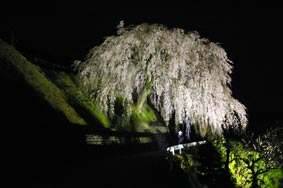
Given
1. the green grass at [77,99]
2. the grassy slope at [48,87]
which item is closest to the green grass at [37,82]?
the grassy slope at [48,87]

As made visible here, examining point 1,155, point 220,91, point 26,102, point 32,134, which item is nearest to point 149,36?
point 220,91

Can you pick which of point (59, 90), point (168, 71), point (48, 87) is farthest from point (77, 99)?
point (168, 71)

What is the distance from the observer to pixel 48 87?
20844 mm

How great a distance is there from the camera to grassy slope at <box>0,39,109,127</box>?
18484 millimetres

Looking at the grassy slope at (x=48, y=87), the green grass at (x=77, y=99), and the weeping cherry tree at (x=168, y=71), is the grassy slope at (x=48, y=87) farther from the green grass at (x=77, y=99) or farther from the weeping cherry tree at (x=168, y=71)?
the weeping cherry tree at (x=168, y=71)

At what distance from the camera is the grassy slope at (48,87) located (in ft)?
60.6

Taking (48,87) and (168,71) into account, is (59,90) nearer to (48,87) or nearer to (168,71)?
(48,87)

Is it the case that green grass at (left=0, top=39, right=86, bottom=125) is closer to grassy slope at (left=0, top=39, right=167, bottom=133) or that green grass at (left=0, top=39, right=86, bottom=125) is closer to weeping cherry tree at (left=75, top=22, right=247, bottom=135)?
grassy slope at (left=0, top=39, right=167, bottom=133)

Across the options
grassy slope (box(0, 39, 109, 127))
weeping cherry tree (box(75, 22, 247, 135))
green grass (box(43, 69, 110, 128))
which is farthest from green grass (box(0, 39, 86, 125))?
weeping cherry tree (box(75, 22, 247, 135))

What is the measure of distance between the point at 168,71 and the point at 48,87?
7.77 meters

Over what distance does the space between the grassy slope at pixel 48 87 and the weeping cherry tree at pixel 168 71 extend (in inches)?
41.9

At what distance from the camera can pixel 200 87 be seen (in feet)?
70.6

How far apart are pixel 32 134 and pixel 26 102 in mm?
5804

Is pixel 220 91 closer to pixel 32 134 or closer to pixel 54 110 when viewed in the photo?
pixel 54 110
